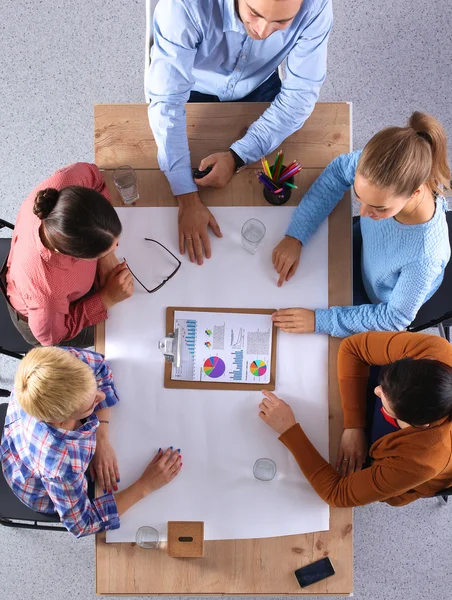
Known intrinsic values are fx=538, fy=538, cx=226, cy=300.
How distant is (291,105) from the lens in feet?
5.00

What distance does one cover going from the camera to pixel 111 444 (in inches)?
56.8

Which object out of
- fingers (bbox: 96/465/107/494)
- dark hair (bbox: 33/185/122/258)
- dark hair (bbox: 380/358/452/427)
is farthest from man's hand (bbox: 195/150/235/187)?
fingers (bbox: 96/465/107/494)

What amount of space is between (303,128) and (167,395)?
883 millimetres

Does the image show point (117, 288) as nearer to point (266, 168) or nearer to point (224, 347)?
point (224, 347)

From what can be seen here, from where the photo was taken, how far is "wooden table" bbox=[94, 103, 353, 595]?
140 cm

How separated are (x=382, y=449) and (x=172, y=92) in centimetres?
112

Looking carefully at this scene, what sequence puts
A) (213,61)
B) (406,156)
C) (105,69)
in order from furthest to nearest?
(105,69) → (213,61) → (406,156)

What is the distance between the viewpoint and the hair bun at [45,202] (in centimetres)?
131

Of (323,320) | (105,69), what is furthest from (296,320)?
(105,69)

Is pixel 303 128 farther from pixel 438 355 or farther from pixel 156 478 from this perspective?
pixel 156 478

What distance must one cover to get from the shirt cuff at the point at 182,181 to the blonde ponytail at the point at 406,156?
1.59ft

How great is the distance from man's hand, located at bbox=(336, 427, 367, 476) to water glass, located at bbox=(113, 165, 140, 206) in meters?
0.88

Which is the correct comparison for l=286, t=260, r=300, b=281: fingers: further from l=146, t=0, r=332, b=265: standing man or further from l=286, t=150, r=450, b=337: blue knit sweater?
l=146, t=0, r=332, b=265: standing man

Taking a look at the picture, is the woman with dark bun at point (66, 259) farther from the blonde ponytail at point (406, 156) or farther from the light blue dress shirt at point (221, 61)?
the blonde ponytail at point (406, 156)
